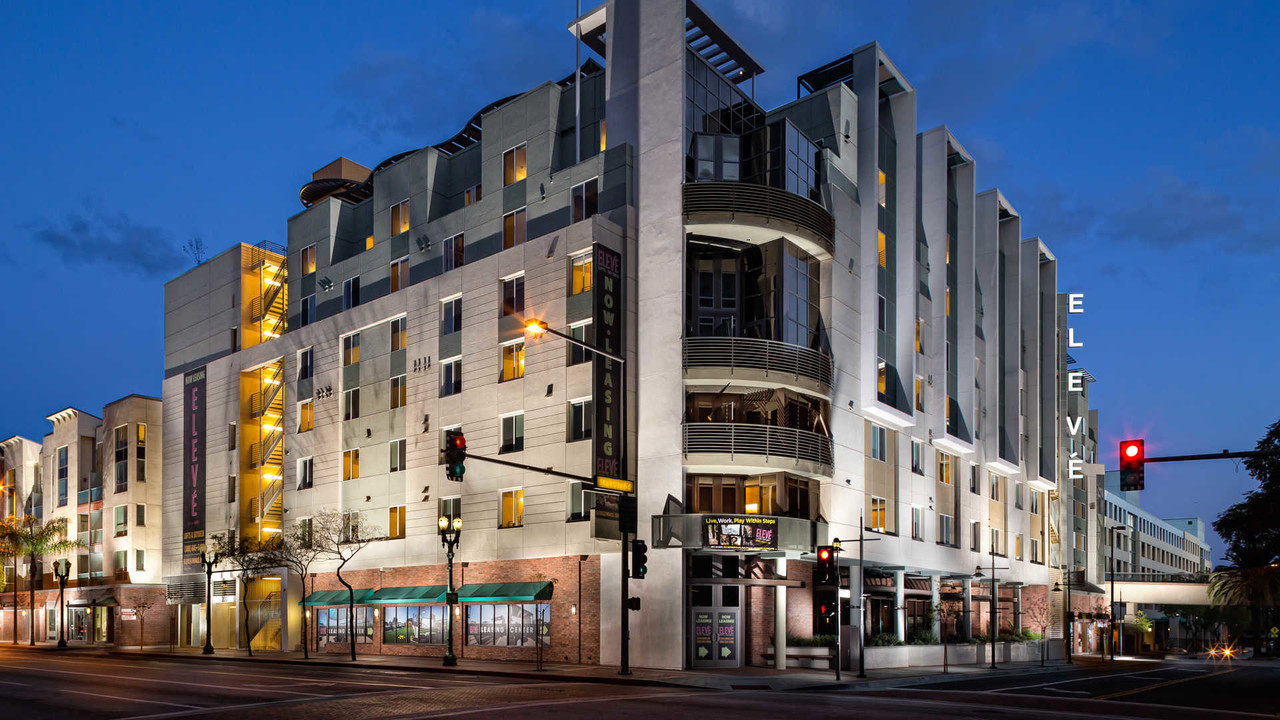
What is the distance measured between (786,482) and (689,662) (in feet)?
29.3

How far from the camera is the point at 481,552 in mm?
50906

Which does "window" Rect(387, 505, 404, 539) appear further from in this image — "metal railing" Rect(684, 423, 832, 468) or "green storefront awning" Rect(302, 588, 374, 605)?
"metal railing" Rect(684, 423, 832, 468)

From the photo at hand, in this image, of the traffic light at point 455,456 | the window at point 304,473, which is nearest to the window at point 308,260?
the window at point 304,473

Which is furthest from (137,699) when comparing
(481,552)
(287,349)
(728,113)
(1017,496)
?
(1017,496)

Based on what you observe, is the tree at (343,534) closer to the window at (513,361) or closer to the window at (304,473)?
the window at (304,473)

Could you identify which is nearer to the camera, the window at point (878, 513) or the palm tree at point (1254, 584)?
the window at point (878, 513)

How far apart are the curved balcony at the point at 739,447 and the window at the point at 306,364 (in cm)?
2956

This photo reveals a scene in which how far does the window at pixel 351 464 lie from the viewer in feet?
194

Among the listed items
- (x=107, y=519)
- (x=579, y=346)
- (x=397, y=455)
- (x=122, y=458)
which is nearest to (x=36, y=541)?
(x=107, y=519)

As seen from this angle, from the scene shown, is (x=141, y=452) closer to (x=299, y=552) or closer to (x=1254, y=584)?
(x=299, y=552)

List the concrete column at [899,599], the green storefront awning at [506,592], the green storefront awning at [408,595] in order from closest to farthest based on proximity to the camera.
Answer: the green storefront awning at [506,592], the green storefront awning at [408,595], the concrete column at [899,599]

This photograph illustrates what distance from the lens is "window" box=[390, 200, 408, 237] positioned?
60625 millimetres

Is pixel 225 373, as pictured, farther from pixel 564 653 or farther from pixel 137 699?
pixel 137 699

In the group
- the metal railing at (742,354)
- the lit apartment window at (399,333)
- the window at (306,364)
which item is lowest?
the metal railing at (742,354)
